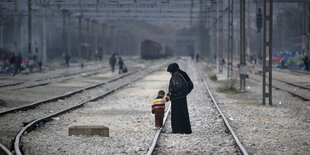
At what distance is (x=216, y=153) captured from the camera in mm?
8062

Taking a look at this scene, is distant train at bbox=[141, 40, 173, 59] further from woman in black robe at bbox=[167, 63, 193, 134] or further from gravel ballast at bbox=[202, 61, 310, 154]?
woman in black robe at bbox=[167, 63, 193, 134]

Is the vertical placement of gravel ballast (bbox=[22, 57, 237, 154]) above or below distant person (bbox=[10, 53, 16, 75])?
below

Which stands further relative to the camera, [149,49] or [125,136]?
[149,49]

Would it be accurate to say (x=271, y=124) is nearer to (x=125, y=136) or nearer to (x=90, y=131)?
(x=125, y=136)

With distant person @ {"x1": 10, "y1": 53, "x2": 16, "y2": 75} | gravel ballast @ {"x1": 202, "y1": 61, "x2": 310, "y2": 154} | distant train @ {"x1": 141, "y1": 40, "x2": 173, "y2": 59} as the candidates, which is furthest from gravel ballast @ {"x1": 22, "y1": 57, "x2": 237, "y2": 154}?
distant train @ {"x1": 141, "y1": 40, "x2": 173, "y2": 59}

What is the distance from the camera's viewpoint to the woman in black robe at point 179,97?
988cm

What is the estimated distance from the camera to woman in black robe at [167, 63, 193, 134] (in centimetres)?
988

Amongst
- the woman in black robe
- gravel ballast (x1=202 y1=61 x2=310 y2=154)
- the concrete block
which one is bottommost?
gravel ballast (x1=202 y1=61 x2=310 y2=154)

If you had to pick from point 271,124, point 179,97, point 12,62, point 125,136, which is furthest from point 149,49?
point 125,136

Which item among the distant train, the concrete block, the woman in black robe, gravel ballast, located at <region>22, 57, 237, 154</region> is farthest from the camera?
the distant train

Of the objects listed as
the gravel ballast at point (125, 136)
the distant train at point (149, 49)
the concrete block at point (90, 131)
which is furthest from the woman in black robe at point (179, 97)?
the distant train at point (149, 49)

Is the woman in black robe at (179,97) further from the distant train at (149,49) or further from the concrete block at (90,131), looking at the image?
the distant train at (149,49)

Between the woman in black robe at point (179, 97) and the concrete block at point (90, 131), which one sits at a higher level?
the woman in black robe at point (179, 97)

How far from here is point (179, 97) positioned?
10047 millimetres
